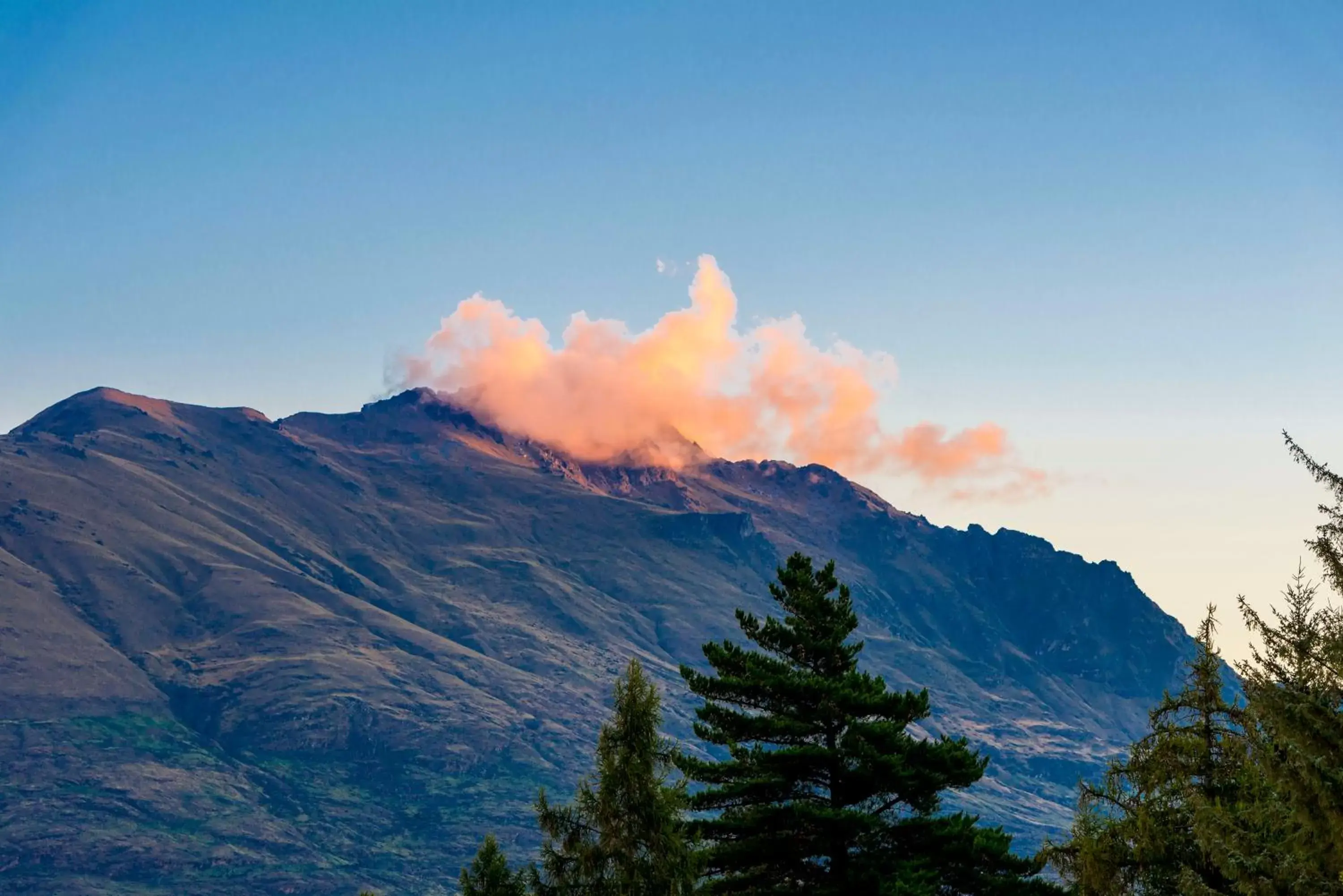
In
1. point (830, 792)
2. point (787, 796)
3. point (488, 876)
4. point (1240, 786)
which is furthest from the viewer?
point (488, 876)

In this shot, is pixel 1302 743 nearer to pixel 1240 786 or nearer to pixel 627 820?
pixel 1240 786

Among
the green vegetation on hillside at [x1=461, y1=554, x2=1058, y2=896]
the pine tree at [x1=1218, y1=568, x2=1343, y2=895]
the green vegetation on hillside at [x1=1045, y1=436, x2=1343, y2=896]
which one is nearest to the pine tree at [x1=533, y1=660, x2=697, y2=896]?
the green vegetation on hillside at [x1=461, y1=554, x2=1058, y2=896]

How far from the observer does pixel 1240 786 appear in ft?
128

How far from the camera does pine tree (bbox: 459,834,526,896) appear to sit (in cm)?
6731

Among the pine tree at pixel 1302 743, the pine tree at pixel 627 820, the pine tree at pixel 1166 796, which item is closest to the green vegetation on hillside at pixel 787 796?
the pine tree at pixel 627 820

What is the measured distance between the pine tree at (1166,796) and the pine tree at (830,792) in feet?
16.9

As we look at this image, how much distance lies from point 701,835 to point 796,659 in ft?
24.8

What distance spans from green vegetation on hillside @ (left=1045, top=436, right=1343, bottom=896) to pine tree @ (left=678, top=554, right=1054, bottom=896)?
4244 millimetres

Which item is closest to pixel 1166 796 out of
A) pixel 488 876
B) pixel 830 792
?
pixel 830 792

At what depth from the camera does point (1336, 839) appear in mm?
23734

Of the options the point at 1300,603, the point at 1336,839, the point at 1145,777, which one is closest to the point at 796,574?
the point at 1145,777

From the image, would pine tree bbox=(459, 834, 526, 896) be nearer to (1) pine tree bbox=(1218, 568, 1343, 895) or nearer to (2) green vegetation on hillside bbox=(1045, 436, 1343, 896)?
(2) green vegetation on hillside bbox=(1045, 436, 1343, 896)

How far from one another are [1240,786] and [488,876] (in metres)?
42.8

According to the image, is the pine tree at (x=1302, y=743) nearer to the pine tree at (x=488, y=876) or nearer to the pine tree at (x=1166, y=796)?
the pine tree at (x=1166, y=796)
